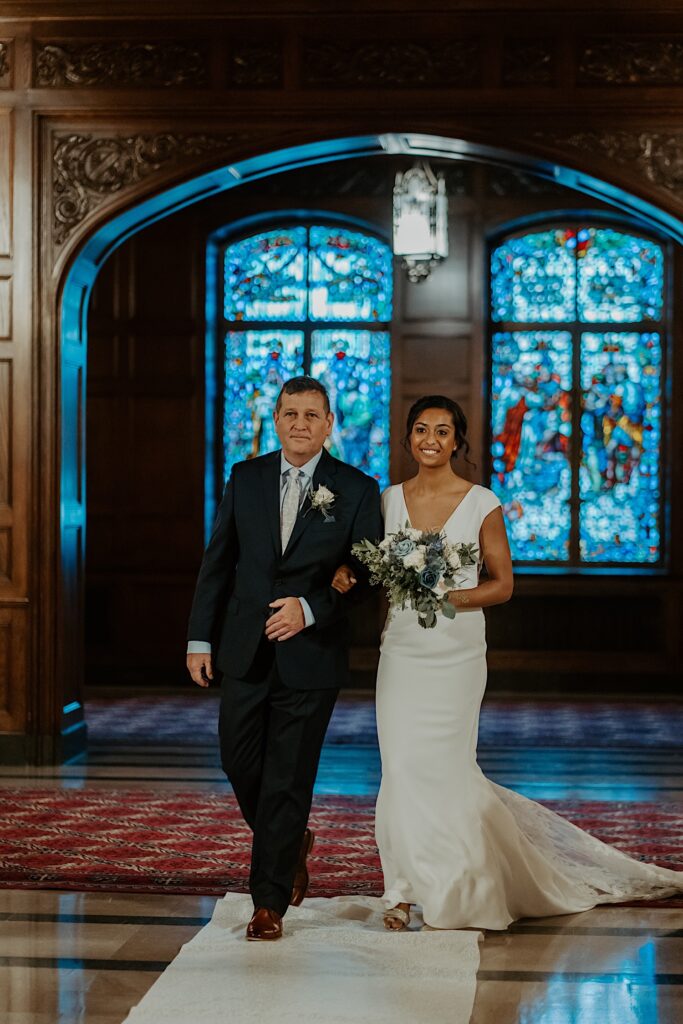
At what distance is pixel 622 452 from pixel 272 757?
26.6ft

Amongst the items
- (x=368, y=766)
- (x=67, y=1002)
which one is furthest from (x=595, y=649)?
(x=67, y=1002)

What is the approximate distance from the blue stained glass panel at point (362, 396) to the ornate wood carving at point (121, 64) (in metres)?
4.46

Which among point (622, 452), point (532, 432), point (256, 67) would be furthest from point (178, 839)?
point (622, 452)

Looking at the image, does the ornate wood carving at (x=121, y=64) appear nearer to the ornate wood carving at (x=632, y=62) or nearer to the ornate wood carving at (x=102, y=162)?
the ornate wood carving at (x=102, y=162)

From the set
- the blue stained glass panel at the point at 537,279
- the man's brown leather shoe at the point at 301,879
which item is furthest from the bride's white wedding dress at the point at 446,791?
the blue stained glass panel at the point at 537,279

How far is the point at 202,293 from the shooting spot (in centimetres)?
1184

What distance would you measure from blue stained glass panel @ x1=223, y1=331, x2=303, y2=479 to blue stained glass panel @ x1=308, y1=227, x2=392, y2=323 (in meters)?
0.38

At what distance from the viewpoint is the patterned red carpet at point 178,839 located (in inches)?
207

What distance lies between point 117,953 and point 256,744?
75 centimetres

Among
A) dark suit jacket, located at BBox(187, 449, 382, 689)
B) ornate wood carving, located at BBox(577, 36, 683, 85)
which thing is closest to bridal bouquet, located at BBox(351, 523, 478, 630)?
dark suit jacket, located at BBox(187, 449, 382, 689)

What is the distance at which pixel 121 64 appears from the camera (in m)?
7.80

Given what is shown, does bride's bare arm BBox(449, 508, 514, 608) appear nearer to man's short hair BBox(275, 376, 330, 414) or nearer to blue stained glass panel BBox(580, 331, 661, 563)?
man's short hair BBox(275, 376, 330, 414)

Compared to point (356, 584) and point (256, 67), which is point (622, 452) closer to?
point (256, 67)

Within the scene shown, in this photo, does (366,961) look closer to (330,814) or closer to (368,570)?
(368,570)
